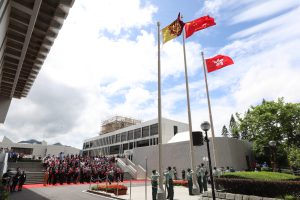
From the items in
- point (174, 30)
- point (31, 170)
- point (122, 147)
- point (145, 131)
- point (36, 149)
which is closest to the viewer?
point (174, 30)

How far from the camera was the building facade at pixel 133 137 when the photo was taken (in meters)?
48.6

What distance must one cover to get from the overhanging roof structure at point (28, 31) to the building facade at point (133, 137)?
38505 millimetres

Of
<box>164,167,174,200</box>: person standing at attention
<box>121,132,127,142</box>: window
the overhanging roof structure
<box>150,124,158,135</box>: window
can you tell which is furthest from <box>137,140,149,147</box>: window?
the overhanging roof structure

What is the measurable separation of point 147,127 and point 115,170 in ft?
86.4

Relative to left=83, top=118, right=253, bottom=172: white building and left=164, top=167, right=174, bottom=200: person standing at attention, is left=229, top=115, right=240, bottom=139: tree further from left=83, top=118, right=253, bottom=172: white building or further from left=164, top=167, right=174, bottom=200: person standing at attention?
left=164, top=167, right=174, bottom=200: person standing at attention

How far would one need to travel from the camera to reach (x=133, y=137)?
58.2m

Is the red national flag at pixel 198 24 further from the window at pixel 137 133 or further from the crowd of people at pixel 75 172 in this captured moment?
the window at pixel 137 133

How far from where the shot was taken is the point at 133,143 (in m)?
57.7

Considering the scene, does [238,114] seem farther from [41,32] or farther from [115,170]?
[41,32]

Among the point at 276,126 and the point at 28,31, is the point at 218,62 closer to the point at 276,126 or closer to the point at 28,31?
the point at 28,31

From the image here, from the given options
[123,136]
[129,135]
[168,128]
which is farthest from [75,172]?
[123,136]

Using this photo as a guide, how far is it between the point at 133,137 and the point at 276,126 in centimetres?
3487

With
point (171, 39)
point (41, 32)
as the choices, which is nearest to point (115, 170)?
point (171, 39)

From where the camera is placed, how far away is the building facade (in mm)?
48603
